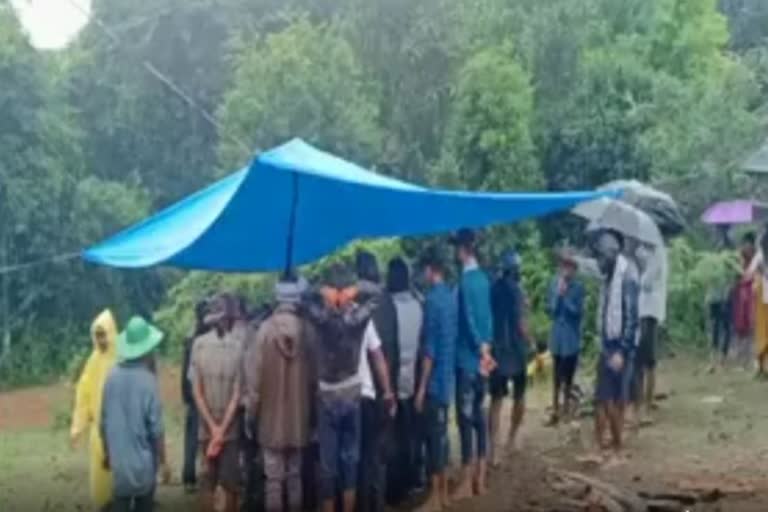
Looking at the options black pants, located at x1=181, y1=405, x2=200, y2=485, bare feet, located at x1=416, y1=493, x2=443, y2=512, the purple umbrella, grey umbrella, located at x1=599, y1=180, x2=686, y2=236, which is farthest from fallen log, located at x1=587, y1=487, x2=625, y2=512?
the purple umbrella

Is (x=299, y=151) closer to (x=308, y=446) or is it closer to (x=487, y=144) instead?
(x=308, y=446)

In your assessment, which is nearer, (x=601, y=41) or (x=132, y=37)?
(x=601, y=41)

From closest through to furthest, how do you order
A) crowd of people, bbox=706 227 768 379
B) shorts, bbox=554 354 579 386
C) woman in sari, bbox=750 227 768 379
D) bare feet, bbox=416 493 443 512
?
bare feet, bbox=416 493 443 512 < shorts, bbox=554 354 579 386 < woman in sari, bbox=750 227 768 379 < crowd of people, bbox=706 227 768 379

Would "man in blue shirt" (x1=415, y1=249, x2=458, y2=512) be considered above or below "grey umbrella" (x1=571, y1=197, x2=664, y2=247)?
below

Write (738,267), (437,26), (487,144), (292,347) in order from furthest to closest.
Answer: (437,26)
(487,144)
(738,267)
(292,347)

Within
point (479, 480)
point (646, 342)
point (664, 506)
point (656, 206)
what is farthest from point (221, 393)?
point (656, 206)

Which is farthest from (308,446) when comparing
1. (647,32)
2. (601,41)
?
(647,32)

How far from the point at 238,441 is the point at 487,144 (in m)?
11.1

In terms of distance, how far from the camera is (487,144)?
19484 mm

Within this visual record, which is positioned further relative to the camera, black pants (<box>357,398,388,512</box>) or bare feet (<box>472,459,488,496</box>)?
bare feet (<box>472,459,488,496</box>)

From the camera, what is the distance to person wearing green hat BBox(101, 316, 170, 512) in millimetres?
8023

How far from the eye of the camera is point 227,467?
8875 mm

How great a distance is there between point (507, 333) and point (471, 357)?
1.15 metres

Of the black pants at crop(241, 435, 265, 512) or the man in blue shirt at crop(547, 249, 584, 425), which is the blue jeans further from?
the man in blue shirt at crop(547, 249, 584, 425)
